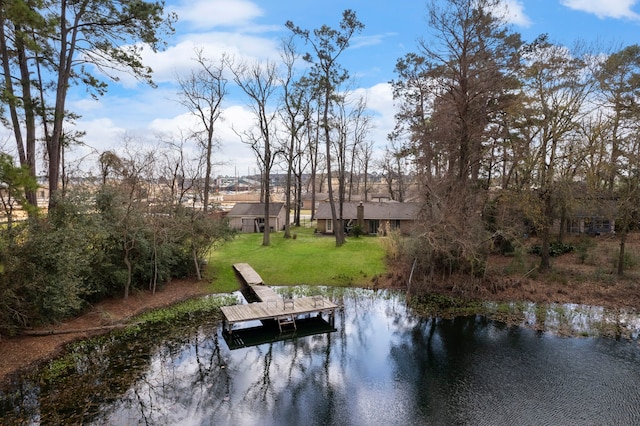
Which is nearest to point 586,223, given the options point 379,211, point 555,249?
point 555,249

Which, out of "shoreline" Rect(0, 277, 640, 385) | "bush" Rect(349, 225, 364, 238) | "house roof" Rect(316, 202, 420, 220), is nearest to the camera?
"shoreline" Rect(0, 277, 640, 385)

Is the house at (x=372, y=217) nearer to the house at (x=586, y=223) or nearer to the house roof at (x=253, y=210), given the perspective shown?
the house roof at (x=253, y=210)

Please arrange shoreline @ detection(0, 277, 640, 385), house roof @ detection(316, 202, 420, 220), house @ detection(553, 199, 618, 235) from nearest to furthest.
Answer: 1. shoreline @ detection(0, 277, 640, 385)
2. house @ detection(553, 199, 618, 235)
3. house roof @ detection(316, 202, 420, 220)

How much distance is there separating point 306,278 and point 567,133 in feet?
49.6

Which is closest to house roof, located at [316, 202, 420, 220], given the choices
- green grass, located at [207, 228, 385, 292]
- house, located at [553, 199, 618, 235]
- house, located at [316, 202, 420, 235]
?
house, located at [316, 202, 420, 235]

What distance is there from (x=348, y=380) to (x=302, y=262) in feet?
40.7

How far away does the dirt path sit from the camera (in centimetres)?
1104

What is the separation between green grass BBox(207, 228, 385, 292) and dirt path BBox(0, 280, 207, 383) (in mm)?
1799

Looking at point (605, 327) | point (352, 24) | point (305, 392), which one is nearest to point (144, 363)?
point (305, 392)

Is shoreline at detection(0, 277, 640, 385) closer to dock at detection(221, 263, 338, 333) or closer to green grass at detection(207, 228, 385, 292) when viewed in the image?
green grass at detection(207, 228, 385, 292)

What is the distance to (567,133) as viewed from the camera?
1902 centimetres

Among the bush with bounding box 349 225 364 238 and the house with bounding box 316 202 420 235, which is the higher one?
the house with bounding box 316 202 420 235

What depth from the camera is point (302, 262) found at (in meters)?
22.6

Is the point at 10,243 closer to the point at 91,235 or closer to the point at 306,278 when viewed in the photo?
the point at 91,235
